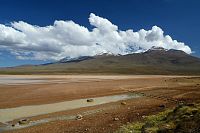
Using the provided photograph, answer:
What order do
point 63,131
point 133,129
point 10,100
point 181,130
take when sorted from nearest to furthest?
point 181,130, point 133,129, point 63,131, point 10,100

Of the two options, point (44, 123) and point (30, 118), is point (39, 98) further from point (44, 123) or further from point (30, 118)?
point (44, 123)

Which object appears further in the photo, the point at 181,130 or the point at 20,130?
the point at 20,130

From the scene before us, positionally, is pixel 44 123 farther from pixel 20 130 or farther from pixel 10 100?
pixel 10 100

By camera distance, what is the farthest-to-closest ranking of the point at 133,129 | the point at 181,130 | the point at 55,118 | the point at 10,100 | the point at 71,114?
the point at 10,100 < the point at 71,114 < the point at 55,118 < the point at 133,129 < the point at 181,130

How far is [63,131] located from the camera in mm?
21531

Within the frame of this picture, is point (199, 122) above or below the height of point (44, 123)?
above

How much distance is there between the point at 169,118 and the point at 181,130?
466cm

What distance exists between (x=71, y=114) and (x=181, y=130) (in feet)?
58.2

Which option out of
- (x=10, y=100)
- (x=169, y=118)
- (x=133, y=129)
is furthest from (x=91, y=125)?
(x=10, y=100)

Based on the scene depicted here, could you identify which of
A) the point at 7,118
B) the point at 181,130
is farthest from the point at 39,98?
the point at 181,130

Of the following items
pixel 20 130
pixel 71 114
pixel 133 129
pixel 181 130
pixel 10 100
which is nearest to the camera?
pixel 181 130

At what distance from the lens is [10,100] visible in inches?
1690

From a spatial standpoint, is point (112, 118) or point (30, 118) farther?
point (30, 118)

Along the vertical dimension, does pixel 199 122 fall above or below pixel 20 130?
above
